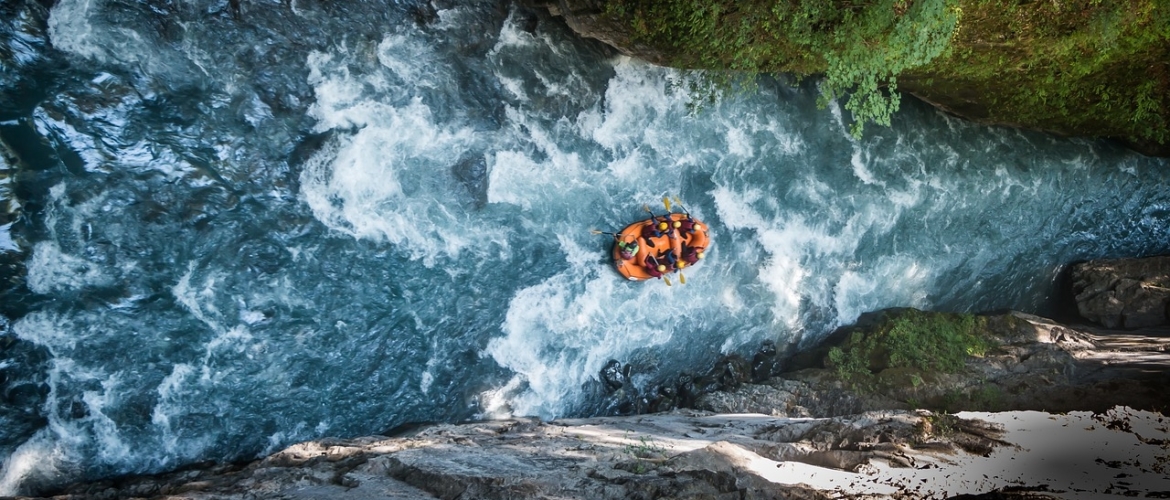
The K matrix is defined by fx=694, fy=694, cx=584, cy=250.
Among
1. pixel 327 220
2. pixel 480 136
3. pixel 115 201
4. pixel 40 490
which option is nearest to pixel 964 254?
pixel 480 136

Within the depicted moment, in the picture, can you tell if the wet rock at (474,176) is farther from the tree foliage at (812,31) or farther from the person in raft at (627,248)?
the tree foliage at (812,31)

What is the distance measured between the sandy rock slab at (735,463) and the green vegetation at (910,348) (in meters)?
1.92

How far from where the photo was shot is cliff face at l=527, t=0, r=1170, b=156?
961 centimetres

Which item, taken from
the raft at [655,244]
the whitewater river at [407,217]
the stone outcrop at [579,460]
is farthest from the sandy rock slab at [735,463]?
the raft at [655,244]

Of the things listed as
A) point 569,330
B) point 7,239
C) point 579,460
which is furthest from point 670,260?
Result: point 7,239

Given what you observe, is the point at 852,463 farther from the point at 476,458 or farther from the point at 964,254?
the point at 964,254

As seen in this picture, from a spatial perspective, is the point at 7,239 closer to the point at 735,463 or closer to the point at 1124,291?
Result: the point at 735,463

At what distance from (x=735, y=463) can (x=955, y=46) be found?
23.0 feet

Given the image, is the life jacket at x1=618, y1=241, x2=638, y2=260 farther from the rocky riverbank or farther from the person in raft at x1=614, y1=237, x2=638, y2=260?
the rocky riverbank

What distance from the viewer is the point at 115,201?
9656mm

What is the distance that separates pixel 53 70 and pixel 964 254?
16.3 m

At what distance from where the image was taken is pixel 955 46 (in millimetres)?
10453

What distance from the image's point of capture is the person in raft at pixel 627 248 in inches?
491

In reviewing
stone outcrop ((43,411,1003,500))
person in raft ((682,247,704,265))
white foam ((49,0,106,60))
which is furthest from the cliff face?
white foam ((49,0,106,60))
